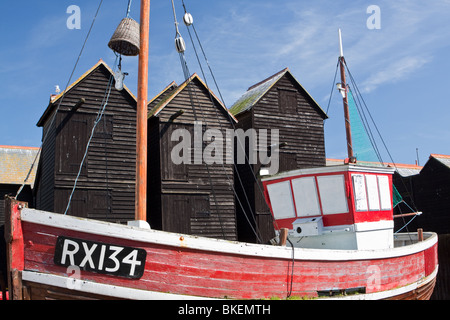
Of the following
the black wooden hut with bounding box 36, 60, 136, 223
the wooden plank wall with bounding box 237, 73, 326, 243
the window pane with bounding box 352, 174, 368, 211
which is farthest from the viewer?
Result: the wooden plank wall with bounding box 237, 73, 326, 243

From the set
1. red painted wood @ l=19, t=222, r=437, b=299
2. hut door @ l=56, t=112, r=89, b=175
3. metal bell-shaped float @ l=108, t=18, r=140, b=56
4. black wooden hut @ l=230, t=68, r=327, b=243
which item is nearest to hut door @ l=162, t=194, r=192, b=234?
black wooden hut @ l=230, t=68, r=327, b=243

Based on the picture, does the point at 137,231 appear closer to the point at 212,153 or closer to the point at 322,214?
the point at 322,214

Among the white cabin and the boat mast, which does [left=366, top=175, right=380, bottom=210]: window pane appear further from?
the boat mast

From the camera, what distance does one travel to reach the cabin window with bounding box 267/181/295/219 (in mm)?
10984

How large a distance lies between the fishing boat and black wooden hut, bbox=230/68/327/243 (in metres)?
9.11

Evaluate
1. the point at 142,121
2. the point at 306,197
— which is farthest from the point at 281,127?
the point at 142,121

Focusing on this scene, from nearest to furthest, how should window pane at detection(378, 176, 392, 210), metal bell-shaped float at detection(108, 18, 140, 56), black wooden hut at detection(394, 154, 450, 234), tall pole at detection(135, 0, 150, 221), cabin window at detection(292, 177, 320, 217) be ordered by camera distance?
tall pole at detection(135, 0, 150, 221) < metal bell-shaped float at detection(108, 18, 140, 56) < cabin window at detection(292, 177, 320, 217) < window pane at detection(378, 176, 392, 210) < black wooden hut at detection(394, 154, 450, 234)

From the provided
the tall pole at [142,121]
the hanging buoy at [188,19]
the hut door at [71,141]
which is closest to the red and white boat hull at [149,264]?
the tall pole at [142,121]

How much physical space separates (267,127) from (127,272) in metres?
14.9

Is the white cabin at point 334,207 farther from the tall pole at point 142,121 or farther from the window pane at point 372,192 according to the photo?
the tall pole at point 142,121

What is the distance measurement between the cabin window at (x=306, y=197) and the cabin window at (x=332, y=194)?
0.16 metres

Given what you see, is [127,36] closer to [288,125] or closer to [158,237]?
[158,237]

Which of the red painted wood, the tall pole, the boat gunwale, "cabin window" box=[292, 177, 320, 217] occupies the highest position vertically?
the tall pole

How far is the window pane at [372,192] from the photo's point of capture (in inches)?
426
